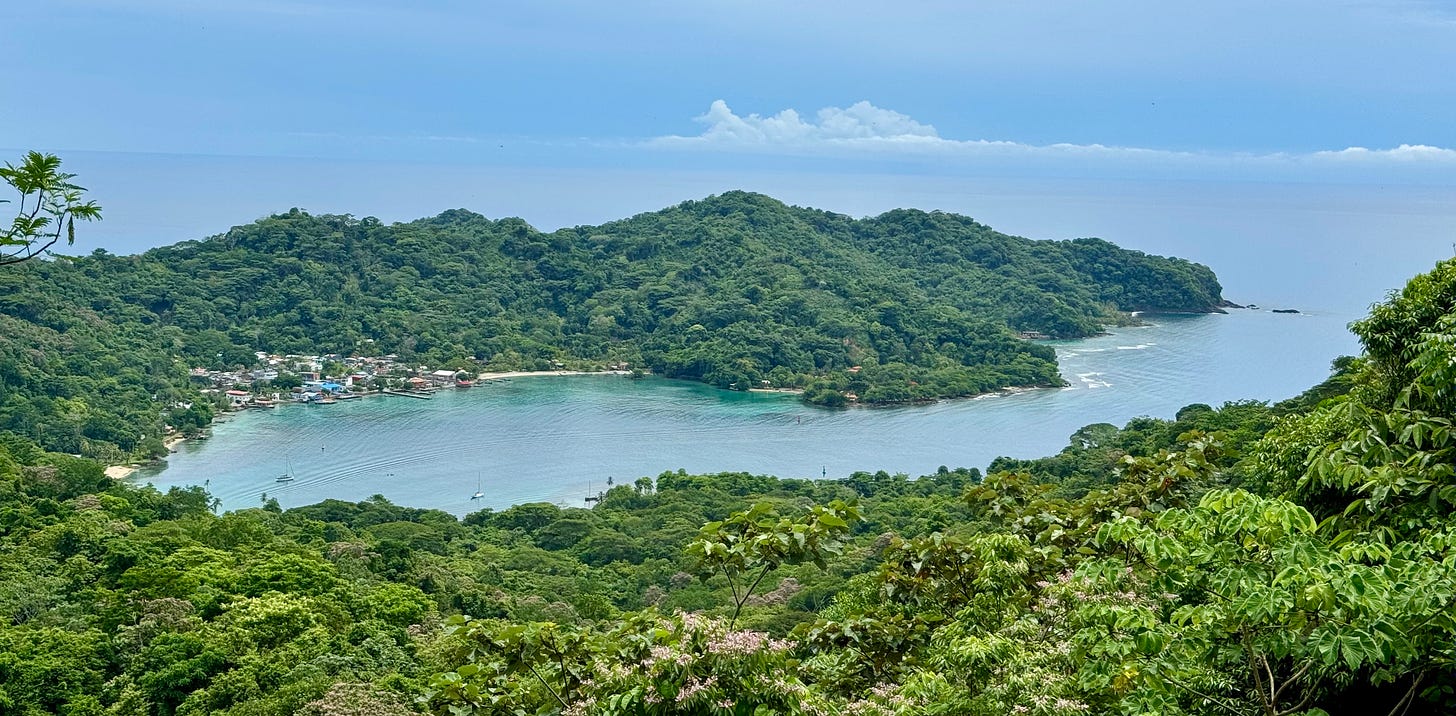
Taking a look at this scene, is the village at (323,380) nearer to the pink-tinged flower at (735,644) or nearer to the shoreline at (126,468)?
the shoreline at (126,468)

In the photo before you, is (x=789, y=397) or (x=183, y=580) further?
(x=789, y=397)

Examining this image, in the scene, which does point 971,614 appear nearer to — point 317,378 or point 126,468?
point 126,468

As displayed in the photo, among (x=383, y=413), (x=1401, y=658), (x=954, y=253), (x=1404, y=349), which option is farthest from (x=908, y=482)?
(x=954, y=253)

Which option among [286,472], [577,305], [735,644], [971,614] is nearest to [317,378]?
[286,472]

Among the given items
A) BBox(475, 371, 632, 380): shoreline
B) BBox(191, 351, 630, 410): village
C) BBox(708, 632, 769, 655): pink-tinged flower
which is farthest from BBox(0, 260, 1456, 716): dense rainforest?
BBox(475, 371, 632, 380): shoreline

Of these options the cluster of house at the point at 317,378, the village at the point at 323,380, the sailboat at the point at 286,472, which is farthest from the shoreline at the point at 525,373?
the sailboat at the point at 286,472

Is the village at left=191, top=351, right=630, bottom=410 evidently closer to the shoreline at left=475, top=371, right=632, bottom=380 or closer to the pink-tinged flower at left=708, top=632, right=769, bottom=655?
the shoreline at left=475, top=371, right=632, bottom=380

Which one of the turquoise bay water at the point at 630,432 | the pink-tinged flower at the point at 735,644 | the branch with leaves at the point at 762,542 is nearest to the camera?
the pink-tinged flower at the point at 735,644

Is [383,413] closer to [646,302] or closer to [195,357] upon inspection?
[195,357]
